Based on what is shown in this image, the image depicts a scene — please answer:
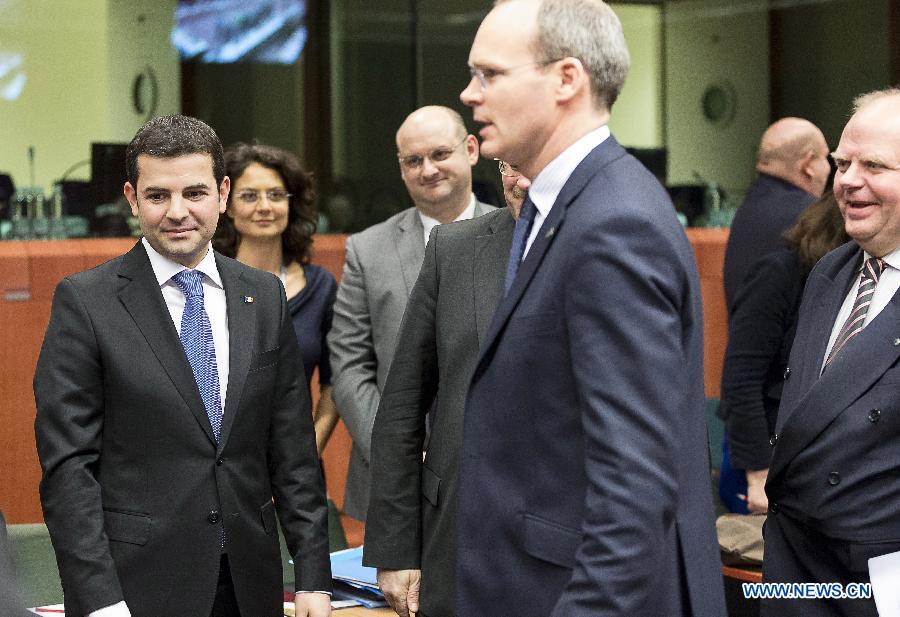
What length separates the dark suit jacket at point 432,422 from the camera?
2232 mm

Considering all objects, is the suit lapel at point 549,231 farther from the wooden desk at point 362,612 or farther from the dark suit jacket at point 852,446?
the wooden desk at point 362,612

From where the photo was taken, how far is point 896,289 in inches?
91.4

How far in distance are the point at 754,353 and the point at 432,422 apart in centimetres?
141

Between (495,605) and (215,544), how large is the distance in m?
0.75

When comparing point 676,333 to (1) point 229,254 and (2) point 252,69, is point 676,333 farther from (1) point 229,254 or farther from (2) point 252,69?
(2) point 252,69

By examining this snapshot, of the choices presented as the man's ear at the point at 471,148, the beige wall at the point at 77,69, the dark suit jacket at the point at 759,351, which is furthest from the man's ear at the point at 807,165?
the beige wall at the point at 77,69

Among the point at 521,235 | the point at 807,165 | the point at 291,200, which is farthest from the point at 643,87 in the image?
the point at 521,235

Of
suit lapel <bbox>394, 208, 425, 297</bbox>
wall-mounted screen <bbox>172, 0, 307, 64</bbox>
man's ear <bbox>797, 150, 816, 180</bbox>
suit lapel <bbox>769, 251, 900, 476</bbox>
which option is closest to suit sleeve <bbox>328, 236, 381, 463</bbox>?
suit lapel <bbox>394, 208, 425, 297</bbox>

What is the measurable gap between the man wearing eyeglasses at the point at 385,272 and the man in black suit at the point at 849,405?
1158 mm

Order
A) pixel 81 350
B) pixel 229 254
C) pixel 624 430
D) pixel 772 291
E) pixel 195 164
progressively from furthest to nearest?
pixel 229 254 < pixel 772 291 < pixel 195 164 < pixel 81 350 < pixel 624 430

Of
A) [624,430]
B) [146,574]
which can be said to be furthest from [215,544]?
[624,430]

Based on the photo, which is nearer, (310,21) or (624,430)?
(624,430)

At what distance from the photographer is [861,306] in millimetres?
2375

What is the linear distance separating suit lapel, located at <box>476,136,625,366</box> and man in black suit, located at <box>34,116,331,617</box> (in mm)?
789
